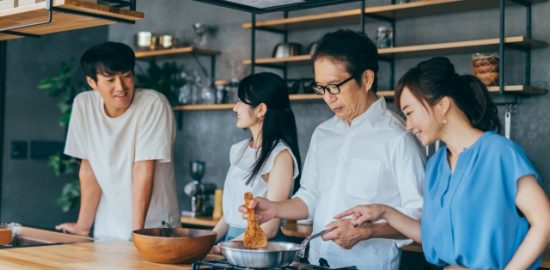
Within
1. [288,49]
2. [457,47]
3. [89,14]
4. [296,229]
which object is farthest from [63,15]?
[288,49]

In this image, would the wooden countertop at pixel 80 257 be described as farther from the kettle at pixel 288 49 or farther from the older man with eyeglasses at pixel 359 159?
the kettle at pixel 288 49

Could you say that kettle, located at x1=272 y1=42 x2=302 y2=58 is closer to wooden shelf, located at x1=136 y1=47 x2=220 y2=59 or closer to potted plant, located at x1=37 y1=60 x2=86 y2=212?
wooden shelf, located at x1=136 y1=47 x2=220 y2=59

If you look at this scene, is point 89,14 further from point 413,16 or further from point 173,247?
point 413,16

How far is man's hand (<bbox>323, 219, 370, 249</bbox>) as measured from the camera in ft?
7.43

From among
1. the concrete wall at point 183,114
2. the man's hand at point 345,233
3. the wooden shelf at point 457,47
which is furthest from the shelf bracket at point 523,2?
the man's hand at point 345,233

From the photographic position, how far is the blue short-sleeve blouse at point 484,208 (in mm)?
1916

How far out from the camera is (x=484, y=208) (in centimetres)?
195

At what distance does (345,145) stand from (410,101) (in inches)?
20.2

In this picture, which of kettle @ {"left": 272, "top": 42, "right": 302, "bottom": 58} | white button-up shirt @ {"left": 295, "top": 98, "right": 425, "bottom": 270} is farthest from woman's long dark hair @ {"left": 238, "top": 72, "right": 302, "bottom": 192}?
kettle @ {"left": 272, "top": 42, "right": 302, "bottom": 58}

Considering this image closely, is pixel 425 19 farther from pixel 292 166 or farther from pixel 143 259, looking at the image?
pixel 143 259

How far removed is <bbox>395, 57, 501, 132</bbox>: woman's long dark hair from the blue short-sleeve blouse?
0.08m

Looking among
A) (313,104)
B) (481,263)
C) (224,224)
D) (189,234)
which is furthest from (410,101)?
(313,104)

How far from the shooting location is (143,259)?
2.43 meters

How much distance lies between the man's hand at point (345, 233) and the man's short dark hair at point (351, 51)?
501mm
